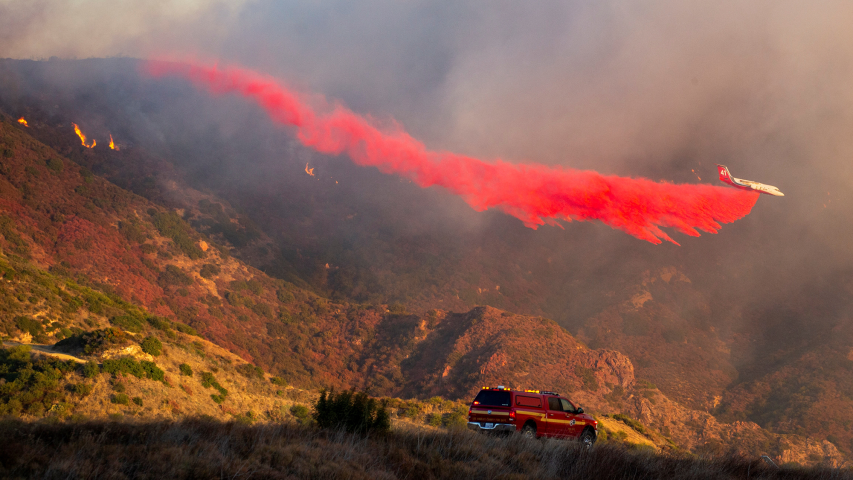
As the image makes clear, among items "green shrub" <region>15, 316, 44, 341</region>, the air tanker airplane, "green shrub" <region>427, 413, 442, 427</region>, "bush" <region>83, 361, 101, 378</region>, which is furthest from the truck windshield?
the air tanker airplane

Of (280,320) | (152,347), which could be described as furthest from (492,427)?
(280,320)

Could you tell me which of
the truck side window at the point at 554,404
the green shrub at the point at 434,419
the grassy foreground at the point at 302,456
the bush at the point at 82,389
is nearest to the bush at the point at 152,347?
the bush at the point at 82,389

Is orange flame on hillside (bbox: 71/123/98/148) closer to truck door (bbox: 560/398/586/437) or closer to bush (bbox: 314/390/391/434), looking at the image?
bush (bbox: 314/390/391/434)

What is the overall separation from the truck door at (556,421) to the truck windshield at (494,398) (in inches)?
73.6

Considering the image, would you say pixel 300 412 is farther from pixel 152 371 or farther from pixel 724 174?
pixel 724 174

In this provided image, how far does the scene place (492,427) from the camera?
57.7ft

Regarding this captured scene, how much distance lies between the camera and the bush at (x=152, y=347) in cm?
2966

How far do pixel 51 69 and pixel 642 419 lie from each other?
193 meters

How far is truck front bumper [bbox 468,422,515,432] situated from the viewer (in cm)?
1730

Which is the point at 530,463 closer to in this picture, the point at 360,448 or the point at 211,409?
the point at 360,448

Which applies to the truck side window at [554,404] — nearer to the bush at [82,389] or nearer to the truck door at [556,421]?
the truck door at [556,421]

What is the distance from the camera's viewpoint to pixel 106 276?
2785 inches

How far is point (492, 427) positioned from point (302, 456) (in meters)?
9.15

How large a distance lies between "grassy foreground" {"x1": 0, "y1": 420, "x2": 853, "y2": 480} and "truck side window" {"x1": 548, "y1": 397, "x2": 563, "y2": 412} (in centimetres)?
335
